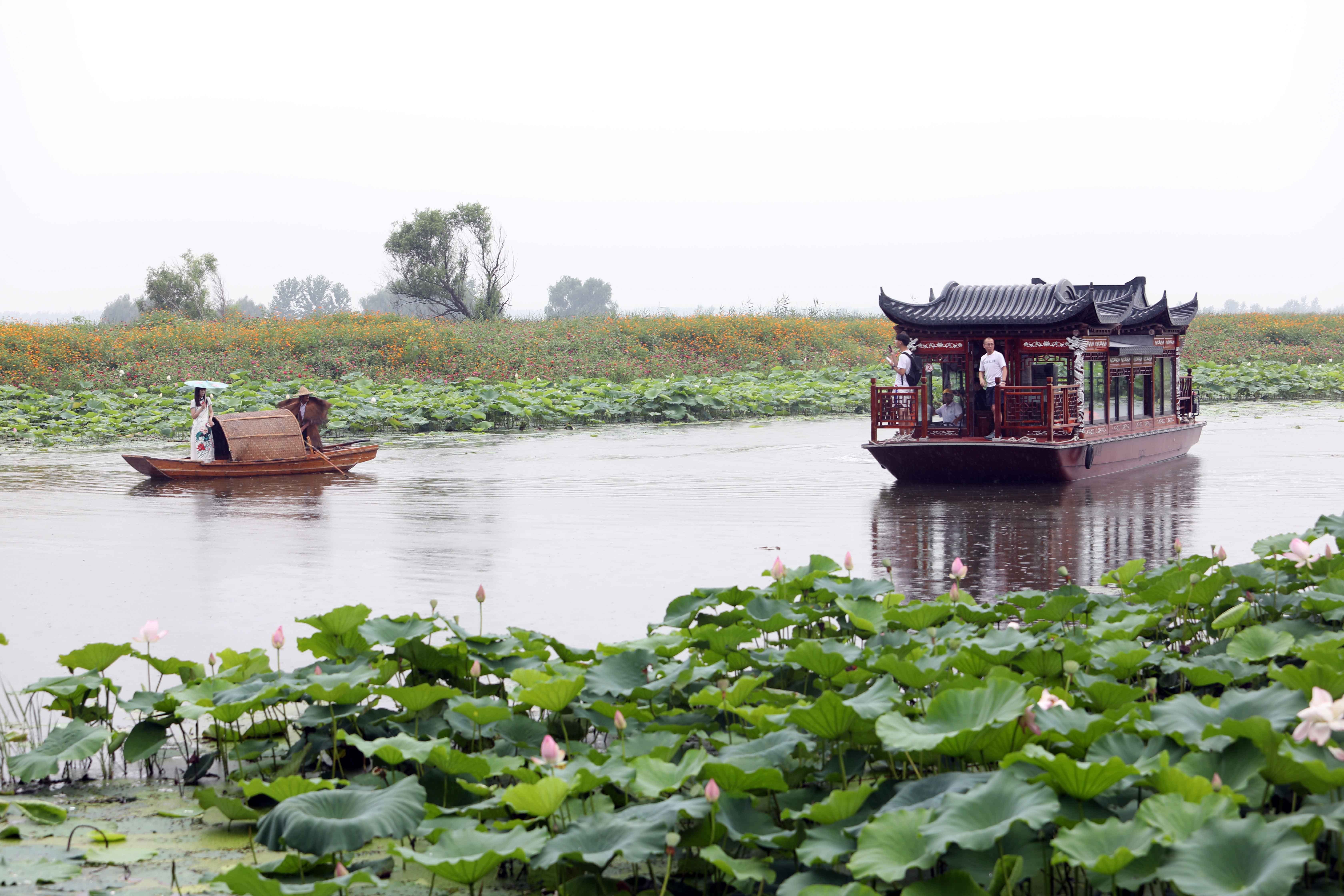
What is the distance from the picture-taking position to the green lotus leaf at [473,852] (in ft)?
9.89

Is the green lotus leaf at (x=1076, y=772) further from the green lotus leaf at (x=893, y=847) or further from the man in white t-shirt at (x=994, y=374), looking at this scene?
the man in white t-shirt at (x=994, y=374)

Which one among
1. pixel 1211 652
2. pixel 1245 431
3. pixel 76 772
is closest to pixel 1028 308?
pixel 1245 431

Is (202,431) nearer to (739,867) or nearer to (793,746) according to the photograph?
(793,746)

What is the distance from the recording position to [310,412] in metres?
17.5

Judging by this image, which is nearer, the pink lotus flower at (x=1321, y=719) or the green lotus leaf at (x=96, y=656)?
the pink lotus flower at (x=1321, y=719)

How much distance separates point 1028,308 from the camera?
1577cm

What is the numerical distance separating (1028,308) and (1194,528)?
5.35m

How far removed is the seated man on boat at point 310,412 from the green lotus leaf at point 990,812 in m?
15.5

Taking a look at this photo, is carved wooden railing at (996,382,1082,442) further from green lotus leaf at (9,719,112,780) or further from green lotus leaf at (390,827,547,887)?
green lotus leaf at (390,827,547,887)

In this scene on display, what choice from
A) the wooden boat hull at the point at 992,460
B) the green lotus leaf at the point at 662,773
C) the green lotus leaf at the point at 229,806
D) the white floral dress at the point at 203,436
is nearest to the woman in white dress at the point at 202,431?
the white floral dress at the point at 203,436

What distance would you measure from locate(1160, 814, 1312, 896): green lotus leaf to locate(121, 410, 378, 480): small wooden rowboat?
15345 millimetres

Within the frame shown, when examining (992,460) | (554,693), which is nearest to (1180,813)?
(554,693)

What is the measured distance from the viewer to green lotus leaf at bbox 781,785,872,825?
3207 millimetres

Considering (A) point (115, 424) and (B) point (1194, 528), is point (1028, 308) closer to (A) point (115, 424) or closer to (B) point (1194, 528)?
(B) point (1194, 528)
